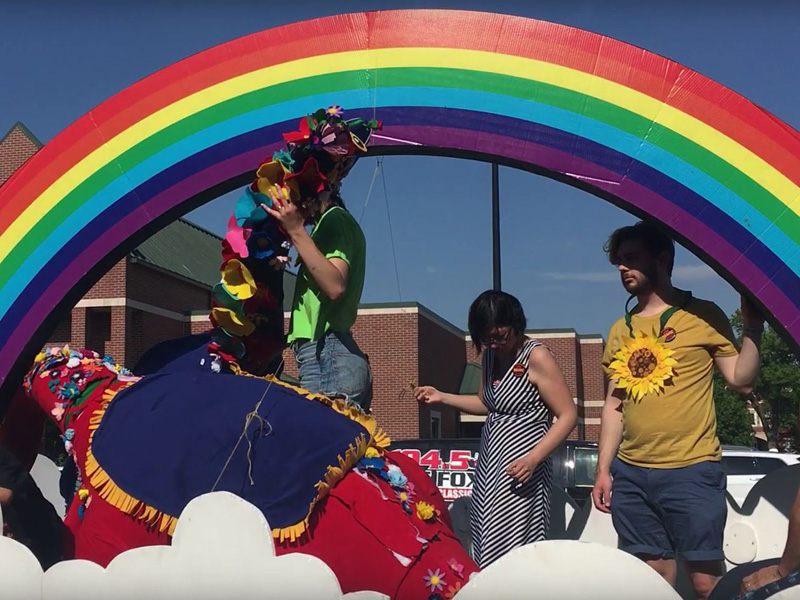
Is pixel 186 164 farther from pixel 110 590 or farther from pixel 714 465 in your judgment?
pixel 714 465

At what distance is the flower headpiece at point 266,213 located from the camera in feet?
10.3

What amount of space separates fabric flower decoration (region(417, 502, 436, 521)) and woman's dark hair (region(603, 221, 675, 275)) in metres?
1.17

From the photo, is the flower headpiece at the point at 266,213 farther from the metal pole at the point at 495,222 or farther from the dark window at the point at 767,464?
the dark window at the point at 767,464

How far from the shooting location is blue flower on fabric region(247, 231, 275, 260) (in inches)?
127

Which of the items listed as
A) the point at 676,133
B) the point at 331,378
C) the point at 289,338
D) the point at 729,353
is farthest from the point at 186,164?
the point at 729,353

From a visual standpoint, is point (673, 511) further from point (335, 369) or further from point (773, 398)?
point (773, 398)

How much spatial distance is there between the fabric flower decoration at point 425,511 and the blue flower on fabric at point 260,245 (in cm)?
109

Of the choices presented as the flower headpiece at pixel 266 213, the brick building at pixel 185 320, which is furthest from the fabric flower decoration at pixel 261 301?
the brick building at pixel 185 320

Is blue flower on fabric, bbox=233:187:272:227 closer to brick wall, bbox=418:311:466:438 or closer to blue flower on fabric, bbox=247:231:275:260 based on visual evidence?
blue flower on fabric, bbox=247:231:275:260

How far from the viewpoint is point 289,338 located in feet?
11.1

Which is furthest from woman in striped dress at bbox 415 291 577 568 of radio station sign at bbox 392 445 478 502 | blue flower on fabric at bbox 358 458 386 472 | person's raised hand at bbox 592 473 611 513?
radio station sign at bbox 392 445 478 502

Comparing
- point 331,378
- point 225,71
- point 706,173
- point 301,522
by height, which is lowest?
point 301,522

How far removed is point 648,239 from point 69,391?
7.70 feet

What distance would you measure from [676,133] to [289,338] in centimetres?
161
